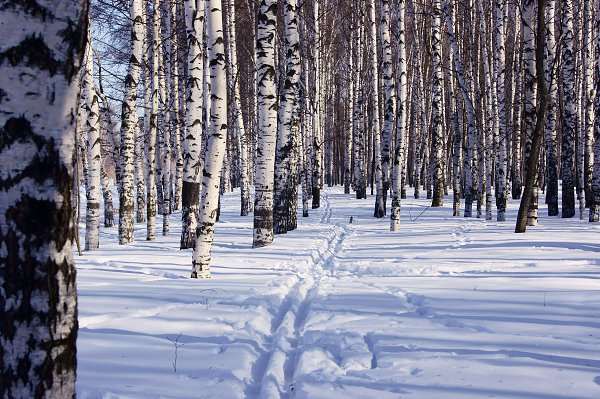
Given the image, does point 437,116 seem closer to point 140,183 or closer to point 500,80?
point 500,80

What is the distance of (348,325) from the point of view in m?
4.68

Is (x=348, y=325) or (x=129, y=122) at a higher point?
(x=129, y=122)

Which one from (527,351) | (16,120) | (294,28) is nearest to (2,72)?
(16,120)

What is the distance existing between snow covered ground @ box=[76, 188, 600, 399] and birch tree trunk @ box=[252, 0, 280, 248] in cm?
123

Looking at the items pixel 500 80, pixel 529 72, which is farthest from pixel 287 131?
pixel 500 80

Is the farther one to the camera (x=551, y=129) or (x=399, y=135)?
(x=551, y=129)

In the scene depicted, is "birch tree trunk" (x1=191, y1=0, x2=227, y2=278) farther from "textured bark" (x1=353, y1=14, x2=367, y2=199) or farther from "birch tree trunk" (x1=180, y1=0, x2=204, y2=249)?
"textured bark" (x1=353, y1=14, x2=367, y2=199)

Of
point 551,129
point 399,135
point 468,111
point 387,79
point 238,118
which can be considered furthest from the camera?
point 238,118

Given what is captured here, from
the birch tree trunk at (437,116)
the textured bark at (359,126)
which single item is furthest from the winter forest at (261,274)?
the textured bark at (359,126)

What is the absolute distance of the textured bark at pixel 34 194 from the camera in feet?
6.16

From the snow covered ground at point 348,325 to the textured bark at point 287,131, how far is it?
11.7 ft

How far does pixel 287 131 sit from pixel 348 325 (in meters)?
7.70

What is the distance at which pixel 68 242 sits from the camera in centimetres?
202

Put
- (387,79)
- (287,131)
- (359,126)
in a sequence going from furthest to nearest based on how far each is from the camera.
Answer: (359,126), (387,79), (287,131)
